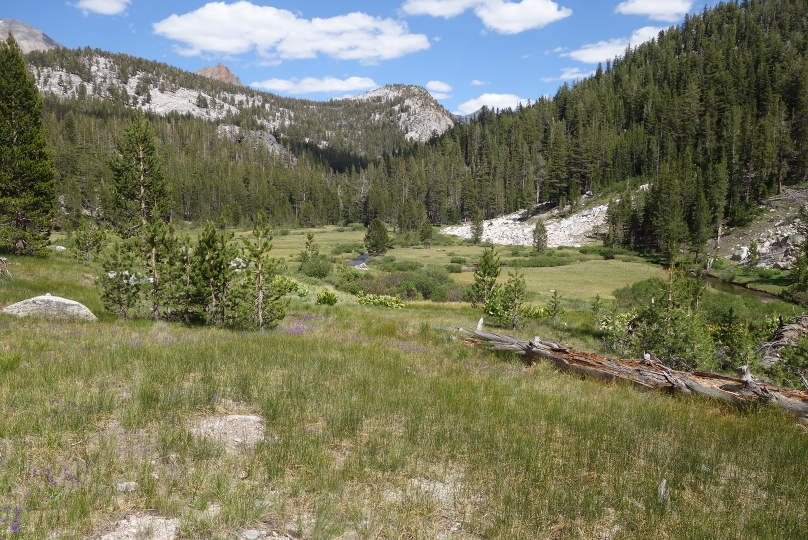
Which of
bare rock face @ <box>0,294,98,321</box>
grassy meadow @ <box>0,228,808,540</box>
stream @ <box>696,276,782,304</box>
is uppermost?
bare rock face @ <box>0,294,98,321</box>

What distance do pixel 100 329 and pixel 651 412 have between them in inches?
562

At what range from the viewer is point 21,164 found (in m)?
28.7

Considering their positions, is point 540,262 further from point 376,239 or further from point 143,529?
point 143,529

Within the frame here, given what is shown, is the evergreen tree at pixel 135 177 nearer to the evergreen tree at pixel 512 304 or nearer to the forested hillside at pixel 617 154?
the evergreen tree at pixel 512 304

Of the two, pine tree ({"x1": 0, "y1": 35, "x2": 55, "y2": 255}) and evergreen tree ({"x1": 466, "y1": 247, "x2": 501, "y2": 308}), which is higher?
pine tree ({"x1": 0, "y1": 35, "x2": 55, "y2": 255})

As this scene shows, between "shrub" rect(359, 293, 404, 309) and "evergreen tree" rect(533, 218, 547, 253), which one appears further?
"evergreen tree" rect(533, 218, 547, 253)

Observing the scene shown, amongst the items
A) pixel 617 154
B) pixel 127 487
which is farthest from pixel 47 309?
Result: pixel 617 154

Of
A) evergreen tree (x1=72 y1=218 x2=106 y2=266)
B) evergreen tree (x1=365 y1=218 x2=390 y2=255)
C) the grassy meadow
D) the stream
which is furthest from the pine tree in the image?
the stream

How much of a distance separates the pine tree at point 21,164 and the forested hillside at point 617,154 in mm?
79085

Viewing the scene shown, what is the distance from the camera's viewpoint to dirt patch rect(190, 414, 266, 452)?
18.2 ft

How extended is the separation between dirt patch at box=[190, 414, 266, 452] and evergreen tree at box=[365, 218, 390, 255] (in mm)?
80108

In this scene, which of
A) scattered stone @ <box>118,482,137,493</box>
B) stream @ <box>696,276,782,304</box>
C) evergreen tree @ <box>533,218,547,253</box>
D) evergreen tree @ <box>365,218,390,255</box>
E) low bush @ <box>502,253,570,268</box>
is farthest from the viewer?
evergreen tree @ <box>533,218,547,253</box>

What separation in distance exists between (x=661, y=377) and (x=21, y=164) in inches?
1508

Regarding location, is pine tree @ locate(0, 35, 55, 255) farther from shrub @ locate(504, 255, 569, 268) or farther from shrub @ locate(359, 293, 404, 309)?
shrub @ locate(504, 255, 569, 268)
